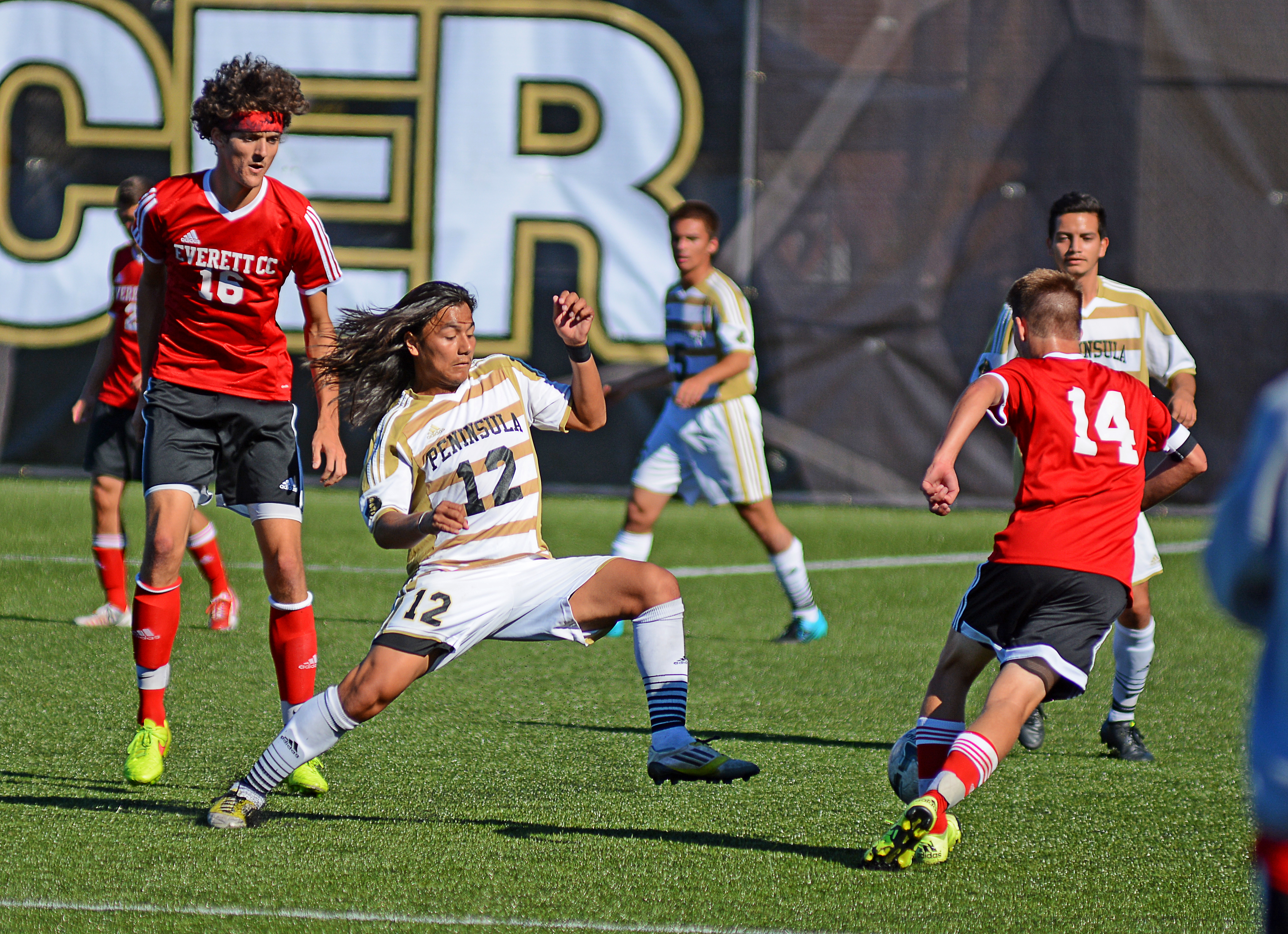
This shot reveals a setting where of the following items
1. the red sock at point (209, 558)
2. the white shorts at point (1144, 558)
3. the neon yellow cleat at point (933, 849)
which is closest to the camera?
the neon yellow cleat at point (933, 849)

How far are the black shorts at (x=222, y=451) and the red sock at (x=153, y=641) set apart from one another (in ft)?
1.06

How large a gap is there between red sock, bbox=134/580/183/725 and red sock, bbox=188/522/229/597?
2401 millimetres

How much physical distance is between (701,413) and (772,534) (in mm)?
730

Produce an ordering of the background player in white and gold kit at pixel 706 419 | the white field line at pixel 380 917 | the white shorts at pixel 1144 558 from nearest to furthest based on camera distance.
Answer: the white field line at pixel 380 917 → the white shorts at pixel 1144 558 → the background player in white and gold kit at pixel 706 419

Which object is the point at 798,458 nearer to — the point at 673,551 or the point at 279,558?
the point at 673,551

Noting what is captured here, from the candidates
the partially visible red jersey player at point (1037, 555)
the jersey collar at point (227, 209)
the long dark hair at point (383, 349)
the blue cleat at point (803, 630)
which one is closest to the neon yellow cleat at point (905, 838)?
the partially visible red jersey player at point (1037, 555)

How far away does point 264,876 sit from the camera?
3.68 meters

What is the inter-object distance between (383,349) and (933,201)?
8037 mm

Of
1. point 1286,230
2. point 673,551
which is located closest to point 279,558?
point 673,551

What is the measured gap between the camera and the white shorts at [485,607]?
396 cm

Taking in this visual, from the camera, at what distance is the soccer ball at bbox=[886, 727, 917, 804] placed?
4.11 m

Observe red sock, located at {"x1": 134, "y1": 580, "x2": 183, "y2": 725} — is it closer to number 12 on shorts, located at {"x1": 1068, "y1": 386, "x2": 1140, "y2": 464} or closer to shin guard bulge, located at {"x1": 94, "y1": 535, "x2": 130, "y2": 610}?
shin guard bulge, located at {"x1": 94, "y1": 535, "x2": 130, "y2": 610}

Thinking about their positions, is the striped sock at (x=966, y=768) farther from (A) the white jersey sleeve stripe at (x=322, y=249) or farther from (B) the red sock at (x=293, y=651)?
(A) the white jersey sleeve stripe at (x=322, y=249)

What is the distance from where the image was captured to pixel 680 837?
4152 millimetres
